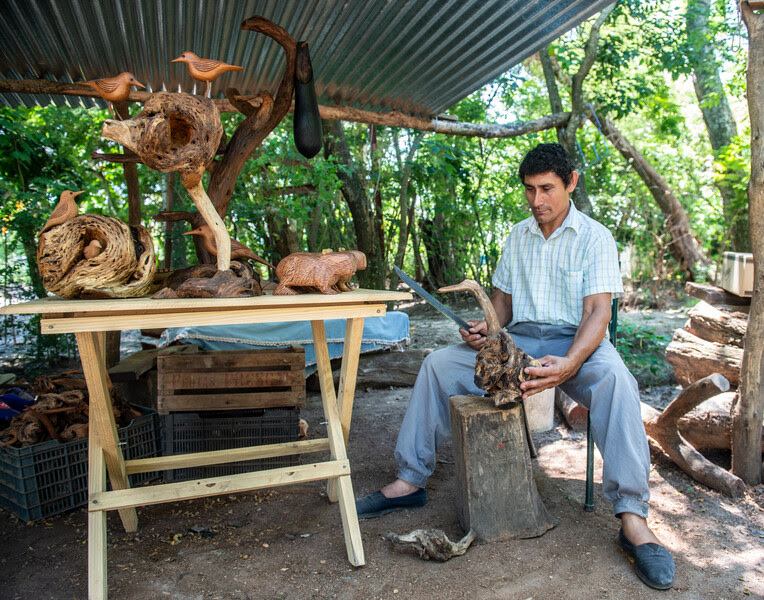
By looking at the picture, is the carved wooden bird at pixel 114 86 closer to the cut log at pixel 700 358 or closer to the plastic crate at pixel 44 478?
the plastic crate at pixel 44 478

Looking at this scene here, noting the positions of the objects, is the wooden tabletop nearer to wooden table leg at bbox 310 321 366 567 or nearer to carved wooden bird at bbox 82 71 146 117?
wooden table leg at bbox 310 321 366 567

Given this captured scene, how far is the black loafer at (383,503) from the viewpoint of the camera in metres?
2.67

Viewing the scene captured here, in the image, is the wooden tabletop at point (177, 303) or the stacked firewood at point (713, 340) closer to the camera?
the wooden tabletop at point (177, 303)

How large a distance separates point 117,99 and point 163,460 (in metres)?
1.53

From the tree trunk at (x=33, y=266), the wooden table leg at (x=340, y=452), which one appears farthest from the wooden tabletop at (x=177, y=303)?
the tree trunk at (x=33, y=266)

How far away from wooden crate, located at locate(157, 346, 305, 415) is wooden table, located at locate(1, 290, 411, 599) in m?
0.49

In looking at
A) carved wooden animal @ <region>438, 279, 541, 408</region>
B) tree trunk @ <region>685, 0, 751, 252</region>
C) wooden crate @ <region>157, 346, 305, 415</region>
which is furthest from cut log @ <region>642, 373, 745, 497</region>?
tree trunk @ <region>685, 0, 751, 252</region>

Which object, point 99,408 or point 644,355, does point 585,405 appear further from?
point 644,355

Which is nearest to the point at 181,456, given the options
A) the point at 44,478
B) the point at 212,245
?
the point at 44,478

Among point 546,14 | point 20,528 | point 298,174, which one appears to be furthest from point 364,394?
point 546,14

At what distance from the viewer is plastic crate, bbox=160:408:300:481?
312 centimetres

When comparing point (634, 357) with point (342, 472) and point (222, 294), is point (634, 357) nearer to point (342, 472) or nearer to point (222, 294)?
point (342, 472)

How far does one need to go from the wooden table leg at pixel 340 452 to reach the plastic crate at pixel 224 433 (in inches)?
26.2

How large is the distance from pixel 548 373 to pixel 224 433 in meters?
1.82
